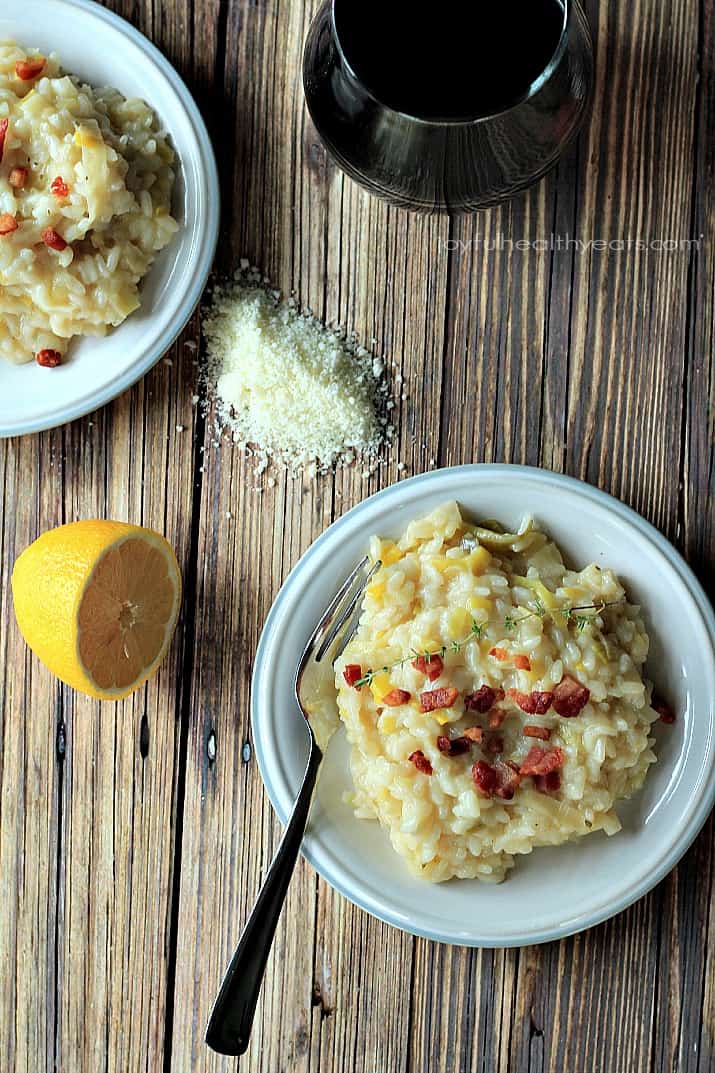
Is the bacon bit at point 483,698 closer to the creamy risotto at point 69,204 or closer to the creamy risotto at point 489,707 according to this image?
the creamy risotto at point 489,707

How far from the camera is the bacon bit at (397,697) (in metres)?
1.44

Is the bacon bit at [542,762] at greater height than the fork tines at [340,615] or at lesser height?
lesser

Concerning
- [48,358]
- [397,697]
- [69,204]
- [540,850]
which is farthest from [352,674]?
[69,204]

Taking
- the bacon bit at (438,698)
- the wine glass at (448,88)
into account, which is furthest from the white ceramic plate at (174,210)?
the bacon bit at (438,698)

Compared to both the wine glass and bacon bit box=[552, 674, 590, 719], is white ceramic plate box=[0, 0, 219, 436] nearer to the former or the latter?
the wine glass

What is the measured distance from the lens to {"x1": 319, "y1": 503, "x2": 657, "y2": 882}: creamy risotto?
143 centimetres

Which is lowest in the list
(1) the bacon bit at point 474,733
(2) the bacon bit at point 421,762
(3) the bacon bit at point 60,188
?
(2) the bacon bit at point 421,762

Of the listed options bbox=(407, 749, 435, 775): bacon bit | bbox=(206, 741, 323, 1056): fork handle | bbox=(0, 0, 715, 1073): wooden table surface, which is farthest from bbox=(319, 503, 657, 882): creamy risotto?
bbox=(0, 0, 715, 1073): wooden table surface

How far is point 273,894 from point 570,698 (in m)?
0.50

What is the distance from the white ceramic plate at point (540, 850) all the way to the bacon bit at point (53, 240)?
565mm

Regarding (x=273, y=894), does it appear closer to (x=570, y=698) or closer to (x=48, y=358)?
(x=570, y=698)

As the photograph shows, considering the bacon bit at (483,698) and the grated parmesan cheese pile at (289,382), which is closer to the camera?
the bacon bit at (483,698)

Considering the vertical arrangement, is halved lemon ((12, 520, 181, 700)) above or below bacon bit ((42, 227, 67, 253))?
below

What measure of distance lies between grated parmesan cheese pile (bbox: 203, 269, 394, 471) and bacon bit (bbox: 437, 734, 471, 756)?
0.48 meters
